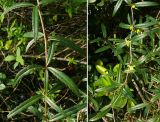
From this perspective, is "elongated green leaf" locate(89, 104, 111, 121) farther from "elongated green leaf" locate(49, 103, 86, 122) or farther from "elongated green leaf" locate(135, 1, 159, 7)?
"elongated green leaf" locate(135, 1, 159, 7)

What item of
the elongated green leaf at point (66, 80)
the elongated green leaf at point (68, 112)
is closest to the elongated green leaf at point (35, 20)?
the elongated green leaf at point (66, 80)

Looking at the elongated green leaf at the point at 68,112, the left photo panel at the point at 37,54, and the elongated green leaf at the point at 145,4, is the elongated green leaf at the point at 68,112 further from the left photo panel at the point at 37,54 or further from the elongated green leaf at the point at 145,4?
the elongated green leaf at the point at 145,4

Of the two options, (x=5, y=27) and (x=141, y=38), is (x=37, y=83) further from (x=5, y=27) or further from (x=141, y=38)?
(x=141, y=38)

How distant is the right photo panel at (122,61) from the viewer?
940mm

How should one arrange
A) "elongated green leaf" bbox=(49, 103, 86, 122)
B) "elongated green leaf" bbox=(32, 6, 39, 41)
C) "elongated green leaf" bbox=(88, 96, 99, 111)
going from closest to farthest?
"elongated green leaf" bbox=(32, 6, 39, 41) → "elongated green leaf" bbox=(49, 103, 86, 122) → "elongated green leaf" bbox=(88, 96, 99, 111)

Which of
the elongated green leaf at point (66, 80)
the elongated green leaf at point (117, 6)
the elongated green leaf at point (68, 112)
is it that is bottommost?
the elongated green leaf at point (68, 112)

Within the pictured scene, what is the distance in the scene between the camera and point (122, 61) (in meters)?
0.97

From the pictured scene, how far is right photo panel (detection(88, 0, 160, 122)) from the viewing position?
3.08ft

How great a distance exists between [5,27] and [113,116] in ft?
1.40

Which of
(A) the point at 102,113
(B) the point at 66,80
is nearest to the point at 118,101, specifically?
(A) the point at 102,113

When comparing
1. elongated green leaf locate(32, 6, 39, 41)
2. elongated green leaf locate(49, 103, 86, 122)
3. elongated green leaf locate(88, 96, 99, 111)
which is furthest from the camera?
elongated green leaf locate(88, 96, 99, 111)

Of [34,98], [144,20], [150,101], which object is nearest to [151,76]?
[150,101]

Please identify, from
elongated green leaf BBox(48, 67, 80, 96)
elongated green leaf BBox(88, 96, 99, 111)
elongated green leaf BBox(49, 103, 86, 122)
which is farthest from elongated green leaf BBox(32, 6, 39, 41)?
elongated green leaf BBox(88, 96, 99, 111)

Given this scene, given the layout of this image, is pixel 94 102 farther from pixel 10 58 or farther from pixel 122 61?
pixel 10 58
